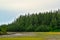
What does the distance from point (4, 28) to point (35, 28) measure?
19.1 m

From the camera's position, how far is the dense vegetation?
6619cm

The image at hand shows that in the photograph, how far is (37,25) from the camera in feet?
238

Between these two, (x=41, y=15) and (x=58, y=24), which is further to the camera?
(x=41, y=15)

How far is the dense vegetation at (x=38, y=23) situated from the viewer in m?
66.2

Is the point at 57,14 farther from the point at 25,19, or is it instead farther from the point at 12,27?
the point at 12,27

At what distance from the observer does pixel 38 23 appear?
74.7 m

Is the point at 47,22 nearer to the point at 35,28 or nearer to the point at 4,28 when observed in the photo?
the point at 35,28

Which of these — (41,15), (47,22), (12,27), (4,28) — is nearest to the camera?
(4,28)

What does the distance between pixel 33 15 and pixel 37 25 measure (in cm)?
904

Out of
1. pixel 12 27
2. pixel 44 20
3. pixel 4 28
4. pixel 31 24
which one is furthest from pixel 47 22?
pixel 4 28

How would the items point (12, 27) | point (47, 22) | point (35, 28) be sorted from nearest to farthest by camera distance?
point (12, 27) < point (35, 28) < point (47, 22)

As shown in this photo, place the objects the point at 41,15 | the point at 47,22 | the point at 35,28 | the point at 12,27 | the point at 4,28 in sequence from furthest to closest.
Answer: the point at 41,15
the point at 47,22
the point at 35,28
the point at 12,27
the point at 4,28

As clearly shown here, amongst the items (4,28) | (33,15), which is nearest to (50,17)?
(33,15)

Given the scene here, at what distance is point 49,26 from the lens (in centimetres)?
7062
